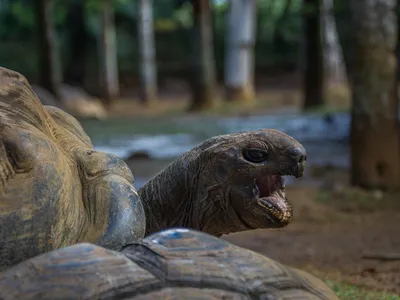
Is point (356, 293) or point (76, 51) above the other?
point (356, 293)

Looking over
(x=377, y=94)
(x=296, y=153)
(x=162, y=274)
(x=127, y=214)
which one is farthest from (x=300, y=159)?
(x=377, y=94)

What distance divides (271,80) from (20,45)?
822 cm

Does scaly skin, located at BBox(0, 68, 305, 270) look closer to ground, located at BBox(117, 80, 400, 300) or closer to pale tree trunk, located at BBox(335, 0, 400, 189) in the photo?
ground, located at BBox(117, 80, 400, 300)

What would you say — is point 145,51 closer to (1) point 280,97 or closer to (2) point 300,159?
(1) point 280,97

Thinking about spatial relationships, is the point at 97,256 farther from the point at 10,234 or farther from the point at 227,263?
the point at 10,234

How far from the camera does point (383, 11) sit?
540 cm

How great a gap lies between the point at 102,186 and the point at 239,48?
13269mm

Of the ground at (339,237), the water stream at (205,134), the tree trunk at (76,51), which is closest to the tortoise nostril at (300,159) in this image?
the ground at (339,237)

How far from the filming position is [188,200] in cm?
221

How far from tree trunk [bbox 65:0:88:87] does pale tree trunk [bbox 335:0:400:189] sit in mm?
19460

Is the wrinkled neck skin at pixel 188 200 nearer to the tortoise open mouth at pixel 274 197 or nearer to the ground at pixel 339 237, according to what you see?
the tortoise open mouth at pixel 274 197

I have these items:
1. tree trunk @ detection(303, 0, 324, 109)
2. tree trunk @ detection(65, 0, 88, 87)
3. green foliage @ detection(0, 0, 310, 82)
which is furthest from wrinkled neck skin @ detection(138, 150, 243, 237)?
tree trunk @ detection(65, 0, 88, 87)

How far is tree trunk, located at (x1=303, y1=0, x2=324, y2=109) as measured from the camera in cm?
1173

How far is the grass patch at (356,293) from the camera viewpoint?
8.20ft
